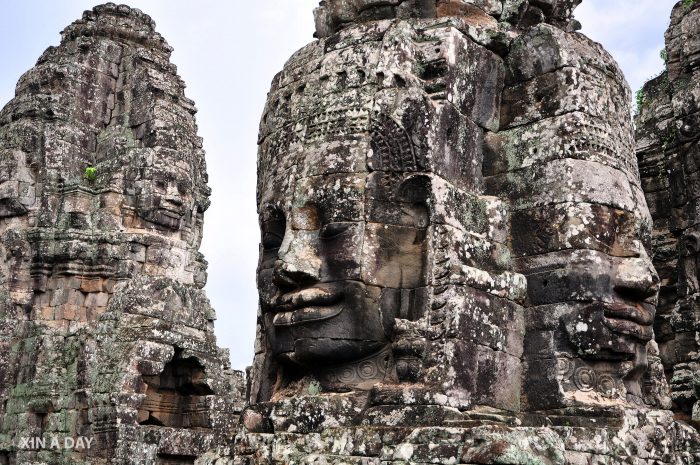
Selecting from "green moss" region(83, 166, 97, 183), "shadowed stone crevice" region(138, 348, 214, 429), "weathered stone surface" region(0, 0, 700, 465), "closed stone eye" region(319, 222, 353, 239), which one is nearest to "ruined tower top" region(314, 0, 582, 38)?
"weathered stone surface" region(0, 0, 700, 465)

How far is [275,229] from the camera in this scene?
850 cm

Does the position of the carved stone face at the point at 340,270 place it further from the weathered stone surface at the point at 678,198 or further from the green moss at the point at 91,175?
the green moss at the point at 91,175

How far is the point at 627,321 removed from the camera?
299 inches

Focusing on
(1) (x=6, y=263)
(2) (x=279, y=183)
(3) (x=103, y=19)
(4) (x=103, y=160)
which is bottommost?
(2) (x=279, y=183)

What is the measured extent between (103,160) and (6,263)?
2708 millimetres

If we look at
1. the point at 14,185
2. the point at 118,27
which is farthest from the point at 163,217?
the point at 118,27

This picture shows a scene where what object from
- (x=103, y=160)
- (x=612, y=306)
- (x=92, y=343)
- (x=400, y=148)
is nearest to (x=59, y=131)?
(x=103, y=160)

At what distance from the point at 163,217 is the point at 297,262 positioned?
10486mm

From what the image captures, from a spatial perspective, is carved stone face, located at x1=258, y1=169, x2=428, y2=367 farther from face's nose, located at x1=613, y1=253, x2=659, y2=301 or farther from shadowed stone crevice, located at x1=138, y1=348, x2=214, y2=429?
shadowed stone crevice, located at x1=138, y1=348, x2=214, y2=429

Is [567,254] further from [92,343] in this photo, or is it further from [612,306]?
[92,343]

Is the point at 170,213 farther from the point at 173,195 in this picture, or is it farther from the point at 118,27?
the point at 118,27

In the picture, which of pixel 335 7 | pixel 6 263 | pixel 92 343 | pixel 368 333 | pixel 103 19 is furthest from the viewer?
pixel 103 19

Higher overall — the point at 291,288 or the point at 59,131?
the point at 59,131

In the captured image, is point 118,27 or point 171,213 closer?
point 171,213
